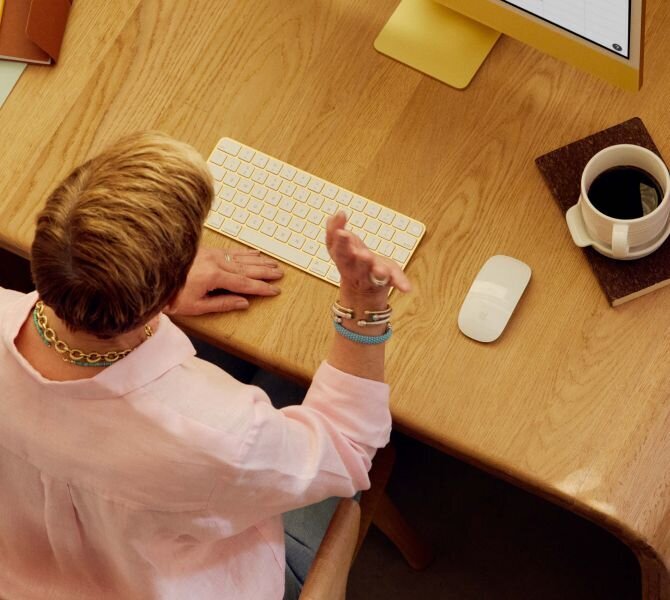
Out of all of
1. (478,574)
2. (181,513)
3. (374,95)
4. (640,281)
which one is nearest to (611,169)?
(640,281)

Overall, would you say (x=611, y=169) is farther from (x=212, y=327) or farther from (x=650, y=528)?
(x=212, y=327)

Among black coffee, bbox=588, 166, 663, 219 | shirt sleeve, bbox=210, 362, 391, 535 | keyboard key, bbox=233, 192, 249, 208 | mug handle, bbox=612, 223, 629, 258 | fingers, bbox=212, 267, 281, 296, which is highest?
black coffee, bbox=588, 166, 663, 219

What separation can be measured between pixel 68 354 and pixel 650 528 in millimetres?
643

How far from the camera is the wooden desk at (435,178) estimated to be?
107 centimetres

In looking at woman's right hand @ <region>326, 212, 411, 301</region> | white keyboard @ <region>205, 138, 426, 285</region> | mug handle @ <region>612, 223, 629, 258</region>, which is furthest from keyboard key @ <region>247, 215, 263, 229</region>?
mug handle @ <region>612, 223, 629, 258</region>

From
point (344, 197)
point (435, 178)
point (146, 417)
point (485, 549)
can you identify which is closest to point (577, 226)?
point (435, 178)

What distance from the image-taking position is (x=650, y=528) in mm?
1019

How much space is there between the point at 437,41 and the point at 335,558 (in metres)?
0.69

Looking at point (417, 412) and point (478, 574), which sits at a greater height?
point (417, 412)

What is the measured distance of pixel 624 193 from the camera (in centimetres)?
112

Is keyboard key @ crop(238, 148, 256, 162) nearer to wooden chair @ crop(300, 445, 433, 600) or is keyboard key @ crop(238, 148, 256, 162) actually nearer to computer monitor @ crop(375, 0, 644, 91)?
computer monitor @ crop(375, 0, 644, 91)

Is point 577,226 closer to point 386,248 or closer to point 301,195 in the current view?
point 386,248

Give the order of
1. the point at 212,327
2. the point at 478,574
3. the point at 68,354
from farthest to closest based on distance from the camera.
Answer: the point at 478,574 < the point at 212,327 < the point at 68,354

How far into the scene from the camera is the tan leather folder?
4.19 ft
